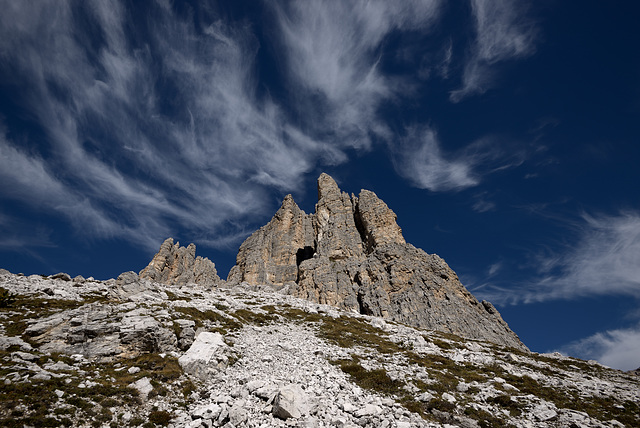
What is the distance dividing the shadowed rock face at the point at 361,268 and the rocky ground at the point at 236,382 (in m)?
38.1

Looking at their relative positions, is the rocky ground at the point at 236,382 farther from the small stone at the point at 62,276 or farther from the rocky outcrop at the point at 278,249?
the rocky outcrop at the point at 278,249

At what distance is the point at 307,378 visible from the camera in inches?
734

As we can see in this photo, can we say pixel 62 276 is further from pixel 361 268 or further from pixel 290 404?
pixel 361 268

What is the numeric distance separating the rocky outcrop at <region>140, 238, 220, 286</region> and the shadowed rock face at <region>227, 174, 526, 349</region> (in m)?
18.6

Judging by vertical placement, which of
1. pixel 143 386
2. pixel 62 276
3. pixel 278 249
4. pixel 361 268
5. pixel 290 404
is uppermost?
pixel 278 249

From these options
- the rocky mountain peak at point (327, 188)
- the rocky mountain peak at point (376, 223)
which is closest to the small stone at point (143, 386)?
the rocky mountain peak at point (376, 223)

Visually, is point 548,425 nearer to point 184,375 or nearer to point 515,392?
point 515,392

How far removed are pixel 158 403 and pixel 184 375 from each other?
3.51m

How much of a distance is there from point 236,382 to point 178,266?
428ft

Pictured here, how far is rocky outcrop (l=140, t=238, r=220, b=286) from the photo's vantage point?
116 metres

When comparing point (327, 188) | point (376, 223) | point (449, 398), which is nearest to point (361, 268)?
point (376, 223)

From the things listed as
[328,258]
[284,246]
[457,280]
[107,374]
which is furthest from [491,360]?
[284,246]

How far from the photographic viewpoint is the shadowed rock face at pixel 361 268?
68.4 m

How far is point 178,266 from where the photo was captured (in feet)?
426
